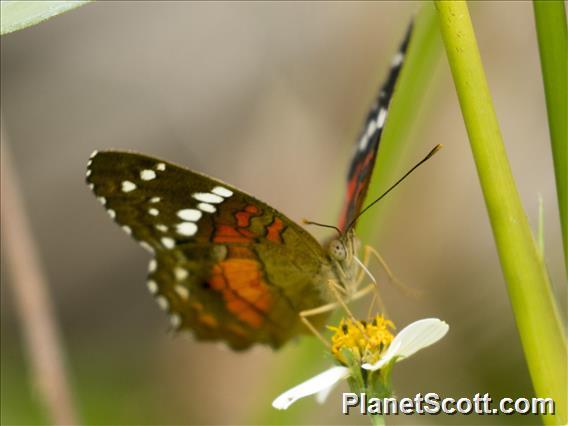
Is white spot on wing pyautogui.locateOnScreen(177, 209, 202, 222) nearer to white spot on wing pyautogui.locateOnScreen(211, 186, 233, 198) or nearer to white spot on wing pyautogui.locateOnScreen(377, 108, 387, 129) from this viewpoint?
white spot on wing pyautogui.locateOnScreen(211, 186, 233, 198)

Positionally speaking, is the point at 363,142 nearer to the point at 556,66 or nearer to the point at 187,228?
the point at 187,228

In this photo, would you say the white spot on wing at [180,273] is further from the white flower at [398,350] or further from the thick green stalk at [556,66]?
the thick green stalk at [556,66]

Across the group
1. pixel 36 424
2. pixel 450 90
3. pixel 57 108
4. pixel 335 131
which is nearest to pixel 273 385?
pixel 36 424

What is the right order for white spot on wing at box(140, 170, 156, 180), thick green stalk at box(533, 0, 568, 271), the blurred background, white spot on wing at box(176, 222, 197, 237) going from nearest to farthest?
thick green stalk at box(533, 0, 568, 271) < white spot on wing at box(140, 170, 156, 180) < white spot on wing at box(176, 222, 197, 237) < the blurred background

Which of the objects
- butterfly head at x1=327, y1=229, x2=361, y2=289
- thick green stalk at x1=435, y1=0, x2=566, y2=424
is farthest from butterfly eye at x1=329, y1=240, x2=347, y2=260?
thick green stalk at x1=435, y1=0, x2=566, y2=424

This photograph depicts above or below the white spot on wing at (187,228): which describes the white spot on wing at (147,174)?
below

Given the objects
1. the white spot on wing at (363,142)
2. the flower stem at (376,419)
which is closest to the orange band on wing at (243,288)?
the white spot on wing at (363,142)

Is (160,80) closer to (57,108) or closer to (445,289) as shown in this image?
(57,108)

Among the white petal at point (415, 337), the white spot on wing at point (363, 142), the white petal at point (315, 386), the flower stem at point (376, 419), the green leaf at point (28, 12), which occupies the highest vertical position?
the white spot on wing at point (363, 142)
